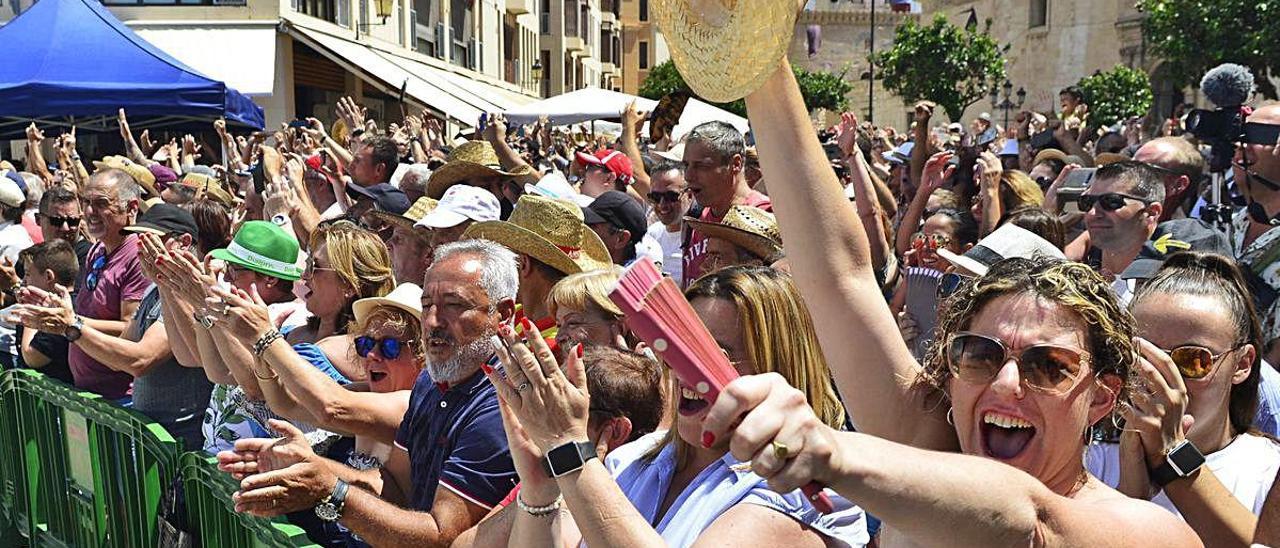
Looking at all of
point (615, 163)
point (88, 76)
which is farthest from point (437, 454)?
point (88, 76)

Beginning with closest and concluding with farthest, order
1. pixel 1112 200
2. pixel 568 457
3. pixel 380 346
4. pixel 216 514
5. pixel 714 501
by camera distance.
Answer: pixel 568 457 < pixel 714 501 < pixel 216 514 < pixel 380 346 < pixel 1112 200

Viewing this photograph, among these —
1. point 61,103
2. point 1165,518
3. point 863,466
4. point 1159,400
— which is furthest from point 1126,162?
point 61,103

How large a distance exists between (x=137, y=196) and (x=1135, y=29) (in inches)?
2229

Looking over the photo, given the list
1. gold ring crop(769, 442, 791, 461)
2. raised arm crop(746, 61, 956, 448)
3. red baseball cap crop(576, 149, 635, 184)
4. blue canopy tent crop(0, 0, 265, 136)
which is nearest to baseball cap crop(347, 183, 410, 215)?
red baseball cap crop(576, 149, 635, 184)

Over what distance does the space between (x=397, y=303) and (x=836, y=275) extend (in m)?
2.55

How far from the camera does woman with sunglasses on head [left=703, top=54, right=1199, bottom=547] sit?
5.22ft

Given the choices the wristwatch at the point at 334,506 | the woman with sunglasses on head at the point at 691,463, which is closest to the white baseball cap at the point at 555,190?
the wristwatch at the point at 334,506

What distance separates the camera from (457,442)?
11.4 ft

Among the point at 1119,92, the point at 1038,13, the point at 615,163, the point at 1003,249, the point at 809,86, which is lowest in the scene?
the point at 809,86

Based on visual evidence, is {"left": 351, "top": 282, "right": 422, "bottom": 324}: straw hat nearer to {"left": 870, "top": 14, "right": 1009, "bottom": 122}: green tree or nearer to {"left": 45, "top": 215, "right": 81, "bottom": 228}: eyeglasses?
{"left": 45, "top": 215, "right": 81, "bottom": 228}: eyeglasses

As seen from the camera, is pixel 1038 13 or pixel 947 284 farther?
pixel 1038 13

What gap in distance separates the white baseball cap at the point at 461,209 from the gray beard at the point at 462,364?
2043 millimetres

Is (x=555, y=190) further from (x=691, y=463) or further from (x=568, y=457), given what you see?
(x=568, y=457)

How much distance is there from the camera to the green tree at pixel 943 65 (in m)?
53.1
